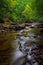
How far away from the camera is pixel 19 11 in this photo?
62.2 meters

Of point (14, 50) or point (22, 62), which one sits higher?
point (22, 62)

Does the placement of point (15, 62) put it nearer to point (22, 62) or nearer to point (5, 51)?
point (22, 62)

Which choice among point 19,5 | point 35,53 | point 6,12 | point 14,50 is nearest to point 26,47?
point 14,50

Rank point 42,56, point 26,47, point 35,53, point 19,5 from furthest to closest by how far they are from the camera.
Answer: point 19,5 → point 26,47 → point 35,53 → point 42,56

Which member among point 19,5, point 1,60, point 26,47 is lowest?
point 19,5

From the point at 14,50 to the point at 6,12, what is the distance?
37.2 metres

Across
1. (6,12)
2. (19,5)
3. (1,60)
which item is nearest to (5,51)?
(1,60)

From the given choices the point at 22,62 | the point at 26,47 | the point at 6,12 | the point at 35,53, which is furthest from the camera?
the point at 6,12

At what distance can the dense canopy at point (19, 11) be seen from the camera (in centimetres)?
4875

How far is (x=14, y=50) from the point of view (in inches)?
627

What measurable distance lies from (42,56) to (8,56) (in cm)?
206

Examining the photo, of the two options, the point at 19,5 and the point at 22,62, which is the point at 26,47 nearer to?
the point at 22,62

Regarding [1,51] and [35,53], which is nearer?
[35,53]

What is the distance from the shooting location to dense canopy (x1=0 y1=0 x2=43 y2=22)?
48750mm
